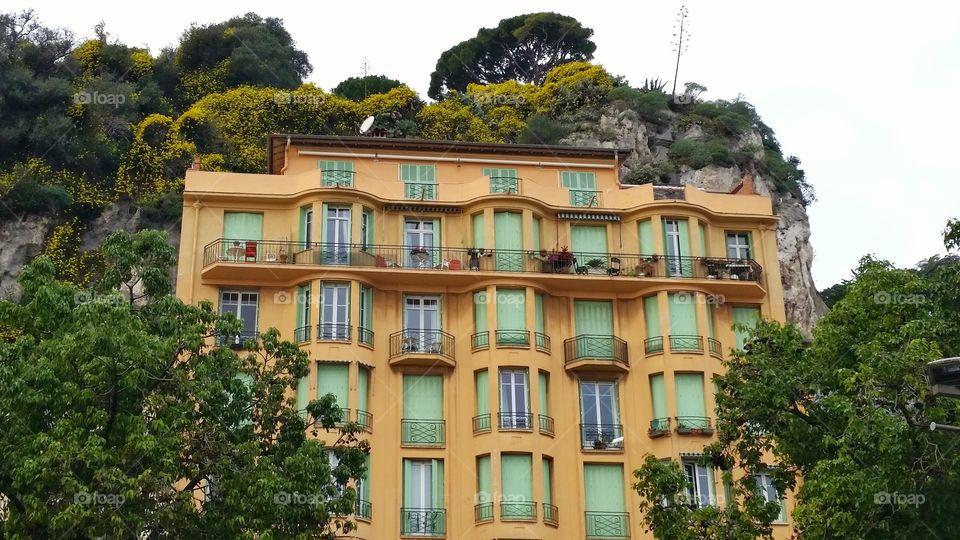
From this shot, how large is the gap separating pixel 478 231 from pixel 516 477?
872 cm

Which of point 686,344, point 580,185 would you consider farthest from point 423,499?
point 580,185

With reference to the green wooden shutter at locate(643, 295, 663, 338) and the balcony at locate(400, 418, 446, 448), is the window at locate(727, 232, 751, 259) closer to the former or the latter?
the green wooden shutter at locate(643, 295, 663, 338)

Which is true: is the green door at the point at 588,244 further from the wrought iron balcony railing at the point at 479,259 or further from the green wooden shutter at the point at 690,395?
the green wooden shutter at the point at 690,395

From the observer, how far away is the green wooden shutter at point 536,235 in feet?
143

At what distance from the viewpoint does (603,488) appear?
133 ft

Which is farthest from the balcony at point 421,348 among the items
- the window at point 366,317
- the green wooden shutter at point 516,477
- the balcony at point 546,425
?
the green wooden shutter at point 516,477

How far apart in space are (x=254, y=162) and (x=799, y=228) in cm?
2756

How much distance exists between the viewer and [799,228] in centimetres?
6425

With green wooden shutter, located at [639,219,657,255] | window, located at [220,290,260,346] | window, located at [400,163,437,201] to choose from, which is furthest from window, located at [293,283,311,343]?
green wooden shutter, located at [639,219,657,255]

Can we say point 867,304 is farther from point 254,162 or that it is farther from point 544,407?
point 254,162

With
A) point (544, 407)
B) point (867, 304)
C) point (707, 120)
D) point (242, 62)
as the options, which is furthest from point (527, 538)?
point (242, 62)

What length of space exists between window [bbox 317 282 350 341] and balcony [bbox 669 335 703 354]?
10535 mm

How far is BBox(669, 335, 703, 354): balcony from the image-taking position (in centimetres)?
4200

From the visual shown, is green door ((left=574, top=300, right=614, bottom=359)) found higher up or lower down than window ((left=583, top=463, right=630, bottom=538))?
higher up
